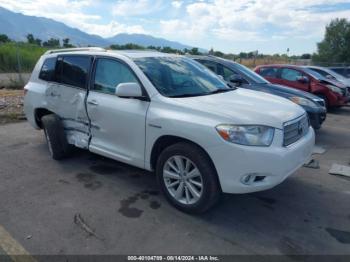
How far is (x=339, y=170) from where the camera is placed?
485 centimetres

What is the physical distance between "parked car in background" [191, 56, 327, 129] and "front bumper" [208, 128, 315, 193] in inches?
150

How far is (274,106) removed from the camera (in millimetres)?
3631

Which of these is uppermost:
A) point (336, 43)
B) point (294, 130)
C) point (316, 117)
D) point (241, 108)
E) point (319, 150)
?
point (336, 43)

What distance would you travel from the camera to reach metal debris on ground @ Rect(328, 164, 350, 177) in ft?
15.5

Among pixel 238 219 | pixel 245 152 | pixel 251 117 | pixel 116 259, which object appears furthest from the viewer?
pixel 238 219

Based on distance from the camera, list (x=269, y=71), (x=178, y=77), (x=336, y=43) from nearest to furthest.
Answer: (x=178, y=77) < (x=269, y=71) < (x=336, y=43)

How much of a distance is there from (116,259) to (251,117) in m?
1.86

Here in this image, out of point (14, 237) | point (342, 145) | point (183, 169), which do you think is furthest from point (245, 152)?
point (342, 145)

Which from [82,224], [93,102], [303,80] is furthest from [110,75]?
[303,80]

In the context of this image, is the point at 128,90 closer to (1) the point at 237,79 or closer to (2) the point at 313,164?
(2) the point at 313,164

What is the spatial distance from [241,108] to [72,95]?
253cm

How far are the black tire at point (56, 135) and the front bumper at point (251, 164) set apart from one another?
271 centimetres

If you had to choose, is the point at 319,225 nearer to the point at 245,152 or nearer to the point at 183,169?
the point at 245,152

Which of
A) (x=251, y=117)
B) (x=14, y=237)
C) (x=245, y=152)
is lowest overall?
(x=14, y=237)
